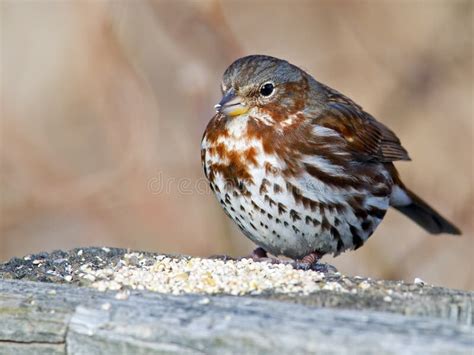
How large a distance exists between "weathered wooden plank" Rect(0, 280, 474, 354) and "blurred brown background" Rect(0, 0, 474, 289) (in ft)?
10.6

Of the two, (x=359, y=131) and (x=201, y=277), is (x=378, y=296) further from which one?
(x=359, y=131)

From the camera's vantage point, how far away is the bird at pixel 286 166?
457 centimetres

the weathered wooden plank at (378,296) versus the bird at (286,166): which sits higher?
the bird at (286,166)

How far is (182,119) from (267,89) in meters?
2.21

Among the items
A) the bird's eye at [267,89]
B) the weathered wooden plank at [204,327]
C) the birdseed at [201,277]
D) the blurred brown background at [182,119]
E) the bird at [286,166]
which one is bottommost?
the weathered wooden plank at [204,327]

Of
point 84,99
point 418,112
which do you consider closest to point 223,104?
point 418,112

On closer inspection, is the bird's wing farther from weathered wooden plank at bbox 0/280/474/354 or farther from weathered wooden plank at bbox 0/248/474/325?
weathered wooden plank at bbox 0/280/474/354

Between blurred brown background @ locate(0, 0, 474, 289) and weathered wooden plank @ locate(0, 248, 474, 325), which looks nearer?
weathered wooden plank @ locate(0, 248, 474, 325)

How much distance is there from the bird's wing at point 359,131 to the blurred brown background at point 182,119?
838mm

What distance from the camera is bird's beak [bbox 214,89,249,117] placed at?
461cm

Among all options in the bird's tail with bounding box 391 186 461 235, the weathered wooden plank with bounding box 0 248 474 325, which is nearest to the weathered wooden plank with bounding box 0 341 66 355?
the weathered wooden plank with bounding box 0 248 474 325

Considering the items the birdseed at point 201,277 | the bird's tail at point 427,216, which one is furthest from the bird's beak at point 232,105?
the bird's tail at point 427,216

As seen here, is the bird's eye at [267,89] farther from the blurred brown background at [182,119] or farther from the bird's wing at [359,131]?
the blurred brown background at [182,119]

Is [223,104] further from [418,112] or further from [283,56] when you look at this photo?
[283,56]
